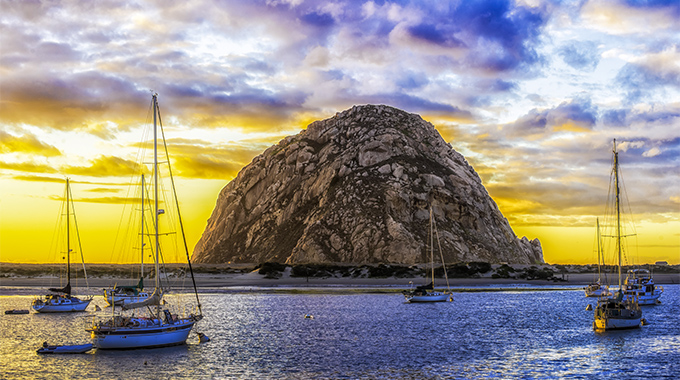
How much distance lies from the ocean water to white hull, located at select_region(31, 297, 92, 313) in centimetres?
294

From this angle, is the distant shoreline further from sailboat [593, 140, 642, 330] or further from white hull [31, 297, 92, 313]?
sailboat [593, 140, 642, 330]

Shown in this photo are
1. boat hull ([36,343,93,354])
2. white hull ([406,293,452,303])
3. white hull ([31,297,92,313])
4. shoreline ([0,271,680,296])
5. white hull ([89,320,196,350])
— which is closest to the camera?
boat hull ([36,343,93,354])

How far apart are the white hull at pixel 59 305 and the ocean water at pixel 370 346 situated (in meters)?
2.94

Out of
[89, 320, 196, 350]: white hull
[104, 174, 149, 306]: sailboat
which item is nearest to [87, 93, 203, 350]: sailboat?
[89, 320, 196, 350]: white hull

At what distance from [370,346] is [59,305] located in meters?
48.7

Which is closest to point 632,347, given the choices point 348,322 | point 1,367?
point 348,322

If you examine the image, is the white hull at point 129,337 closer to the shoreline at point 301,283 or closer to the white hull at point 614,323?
the white hull at point 614,323

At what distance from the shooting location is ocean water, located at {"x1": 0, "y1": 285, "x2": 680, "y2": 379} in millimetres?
41156

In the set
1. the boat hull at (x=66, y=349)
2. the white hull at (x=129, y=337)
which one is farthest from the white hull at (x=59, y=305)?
the white hull at (x=129, y=337)

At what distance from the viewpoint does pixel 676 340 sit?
186ft

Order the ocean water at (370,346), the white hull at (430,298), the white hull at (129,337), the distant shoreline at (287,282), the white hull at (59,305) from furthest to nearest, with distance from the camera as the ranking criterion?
the distant shoreline at (287,282) → the white hull at (430,298) → the white hull at (59,305) → the white hull at (129,337) → the ocean water at (370,346)

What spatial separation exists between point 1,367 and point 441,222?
533 feet

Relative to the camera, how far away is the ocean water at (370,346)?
4116 cm

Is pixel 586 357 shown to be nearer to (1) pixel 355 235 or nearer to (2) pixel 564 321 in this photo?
(2) pixel 564 321
